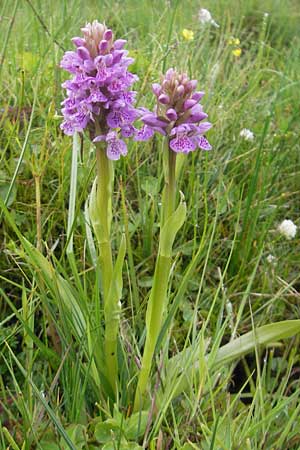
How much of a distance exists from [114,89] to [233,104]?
1.33 m

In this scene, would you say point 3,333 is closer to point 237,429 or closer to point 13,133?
point 237,429

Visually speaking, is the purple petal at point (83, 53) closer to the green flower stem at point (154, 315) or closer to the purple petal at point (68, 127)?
the purple petal at point (68, 127)

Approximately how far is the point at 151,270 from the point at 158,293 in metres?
0.59

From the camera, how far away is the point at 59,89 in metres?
2.16

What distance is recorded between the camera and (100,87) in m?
1.12

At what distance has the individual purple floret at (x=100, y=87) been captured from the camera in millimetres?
1104

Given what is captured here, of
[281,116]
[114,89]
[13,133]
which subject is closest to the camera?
[114,89]

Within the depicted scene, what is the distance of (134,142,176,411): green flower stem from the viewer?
116cm

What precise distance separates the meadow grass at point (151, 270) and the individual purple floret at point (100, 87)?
0.59ft

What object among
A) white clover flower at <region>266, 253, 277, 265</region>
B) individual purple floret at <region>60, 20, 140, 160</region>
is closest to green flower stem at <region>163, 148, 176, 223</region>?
individual purple floret at <region>60, 20, 140, 160</region>

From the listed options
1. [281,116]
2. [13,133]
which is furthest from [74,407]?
[281,116]

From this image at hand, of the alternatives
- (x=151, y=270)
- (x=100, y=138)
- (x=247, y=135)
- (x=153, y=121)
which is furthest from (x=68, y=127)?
(x=247, y=135)

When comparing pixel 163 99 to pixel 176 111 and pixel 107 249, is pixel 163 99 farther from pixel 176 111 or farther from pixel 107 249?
pixel 107 249

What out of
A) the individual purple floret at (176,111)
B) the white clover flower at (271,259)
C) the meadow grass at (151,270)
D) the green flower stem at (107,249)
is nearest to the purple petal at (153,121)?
the individual purple floret at (176,111)
